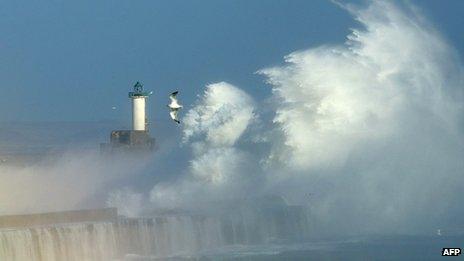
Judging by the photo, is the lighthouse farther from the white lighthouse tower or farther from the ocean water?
the ocean water

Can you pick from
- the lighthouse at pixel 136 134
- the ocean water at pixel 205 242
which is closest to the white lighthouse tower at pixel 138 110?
the lighthouse at pixel 136 134

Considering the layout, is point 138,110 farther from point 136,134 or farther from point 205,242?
point 205,242

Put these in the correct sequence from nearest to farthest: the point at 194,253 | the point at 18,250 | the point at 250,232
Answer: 1. the point at 18,250
2. the point at 194,253
3. the point at 250,232

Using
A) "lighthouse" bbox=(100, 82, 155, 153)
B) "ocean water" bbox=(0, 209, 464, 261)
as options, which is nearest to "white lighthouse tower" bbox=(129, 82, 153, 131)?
"lighthouse" bbox=(100, 82, 155, 153)

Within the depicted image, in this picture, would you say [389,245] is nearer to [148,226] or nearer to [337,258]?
[337,258]

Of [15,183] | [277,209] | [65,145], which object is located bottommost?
[277,209]

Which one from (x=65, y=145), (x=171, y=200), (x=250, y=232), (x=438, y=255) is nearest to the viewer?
(x=438, y=255)

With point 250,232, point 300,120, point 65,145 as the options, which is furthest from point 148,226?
point 65,145

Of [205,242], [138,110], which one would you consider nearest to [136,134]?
[138,110]
